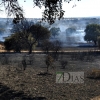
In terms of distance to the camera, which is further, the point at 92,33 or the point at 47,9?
the point at 92,33

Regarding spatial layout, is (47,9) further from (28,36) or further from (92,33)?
A: (92,33)

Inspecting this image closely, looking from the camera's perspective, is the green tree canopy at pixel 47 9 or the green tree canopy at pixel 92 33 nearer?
the green tree canopy at pixel 47 9

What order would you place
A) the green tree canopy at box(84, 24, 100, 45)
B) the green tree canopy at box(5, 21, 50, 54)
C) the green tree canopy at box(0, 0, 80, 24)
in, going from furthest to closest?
the green tree canopy at box(84, 24, 100, 45)
the green tree canopy at box(5, 21, 50, 54)
the green tree canopy at box(0, 0, 80, 24)

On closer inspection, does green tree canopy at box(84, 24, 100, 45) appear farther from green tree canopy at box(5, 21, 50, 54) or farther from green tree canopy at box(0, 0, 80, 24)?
green tree canopy at box(0, 0, 80, 24)

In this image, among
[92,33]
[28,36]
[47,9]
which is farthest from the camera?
[92,33]

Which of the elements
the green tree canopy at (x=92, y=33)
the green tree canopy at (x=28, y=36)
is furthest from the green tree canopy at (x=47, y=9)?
the green tree canopy at (x=92, y=33)

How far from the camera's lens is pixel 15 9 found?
12.5 metres

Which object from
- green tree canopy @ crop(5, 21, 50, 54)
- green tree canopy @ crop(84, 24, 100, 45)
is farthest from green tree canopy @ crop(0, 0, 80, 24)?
green tree canopy @ crop(84, 24, 100, 45)

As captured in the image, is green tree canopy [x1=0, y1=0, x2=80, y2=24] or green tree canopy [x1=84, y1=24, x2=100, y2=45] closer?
green tree canopy [x1=0, y1=0, x2=80, y2=24]

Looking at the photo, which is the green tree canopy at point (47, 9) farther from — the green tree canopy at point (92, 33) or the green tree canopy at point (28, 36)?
the green tree canopy at point (92, 33)

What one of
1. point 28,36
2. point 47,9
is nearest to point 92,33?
point 28,36

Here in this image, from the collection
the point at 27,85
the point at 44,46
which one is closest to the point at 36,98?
the point at 27,85

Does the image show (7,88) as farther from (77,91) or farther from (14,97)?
(77,91)

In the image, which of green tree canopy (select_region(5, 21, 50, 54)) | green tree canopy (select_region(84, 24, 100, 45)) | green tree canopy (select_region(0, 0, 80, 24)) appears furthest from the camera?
green tree canopy (select_region(84, 24, 100, 45))
